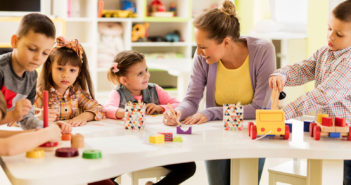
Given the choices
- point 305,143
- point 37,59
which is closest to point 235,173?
point 305,143

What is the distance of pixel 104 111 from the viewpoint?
1.99 meters

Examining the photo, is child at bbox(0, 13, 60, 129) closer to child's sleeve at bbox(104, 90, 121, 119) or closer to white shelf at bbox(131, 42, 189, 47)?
child's sleeve at bbox(104, 90, 121, 119)

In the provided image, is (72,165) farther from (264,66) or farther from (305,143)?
(264,66)

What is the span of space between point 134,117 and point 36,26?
1.48 feet

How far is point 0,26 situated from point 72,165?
396 cm

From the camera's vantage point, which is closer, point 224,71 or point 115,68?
point 224,71

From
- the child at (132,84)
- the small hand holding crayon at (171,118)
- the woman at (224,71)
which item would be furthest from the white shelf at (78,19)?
the small hand holding crayon at (171,118)

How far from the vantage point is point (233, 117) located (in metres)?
1.74

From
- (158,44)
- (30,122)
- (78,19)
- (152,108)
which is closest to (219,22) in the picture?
(152,108)

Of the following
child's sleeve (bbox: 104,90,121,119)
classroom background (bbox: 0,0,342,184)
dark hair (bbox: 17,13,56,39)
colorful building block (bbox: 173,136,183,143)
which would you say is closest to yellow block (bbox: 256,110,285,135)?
colorful building block (bbox: 173,136,183,143)

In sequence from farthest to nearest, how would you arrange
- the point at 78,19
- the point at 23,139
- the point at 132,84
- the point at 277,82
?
the point at 78,19
the point at 132,84
the point at 277,82
the point at 23,139

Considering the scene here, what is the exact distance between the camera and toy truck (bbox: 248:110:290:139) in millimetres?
1597

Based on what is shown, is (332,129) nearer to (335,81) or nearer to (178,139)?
(335,81)

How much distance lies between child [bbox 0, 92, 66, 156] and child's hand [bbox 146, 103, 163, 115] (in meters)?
0.71
